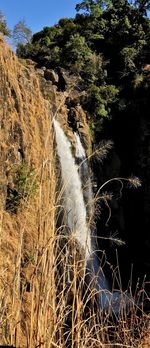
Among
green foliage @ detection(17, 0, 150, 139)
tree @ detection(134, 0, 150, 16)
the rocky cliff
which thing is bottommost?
the rocky cliff

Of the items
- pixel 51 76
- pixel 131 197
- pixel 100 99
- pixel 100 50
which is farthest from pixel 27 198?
pixel 100 50

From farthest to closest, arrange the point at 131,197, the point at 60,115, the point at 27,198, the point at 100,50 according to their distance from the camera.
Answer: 1. the point at 100,50
2. the point at 131,197
3. the point at 60,115
4. the point at 27,198

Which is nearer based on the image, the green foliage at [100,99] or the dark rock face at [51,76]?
the dark rock face at [51,76]

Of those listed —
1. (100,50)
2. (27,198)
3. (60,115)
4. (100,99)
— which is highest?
(100,50)

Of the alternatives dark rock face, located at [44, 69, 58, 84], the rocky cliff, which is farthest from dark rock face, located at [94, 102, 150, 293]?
dark rock face, located at [44, 69, 58, 84]

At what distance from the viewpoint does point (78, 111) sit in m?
16.7

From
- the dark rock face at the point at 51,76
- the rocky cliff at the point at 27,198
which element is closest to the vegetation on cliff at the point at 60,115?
the rocky cliff at the point at 27,198

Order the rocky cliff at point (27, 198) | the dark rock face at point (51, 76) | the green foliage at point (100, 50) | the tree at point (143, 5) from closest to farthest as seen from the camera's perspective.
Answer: the rocky cliff at point (27, 198) < the dark rock face at point (51, 76) < the green foliage at point (100, 50) < the tree at point (143, 5)

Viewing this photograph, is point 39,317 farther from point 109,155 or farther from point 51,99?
point 109,155

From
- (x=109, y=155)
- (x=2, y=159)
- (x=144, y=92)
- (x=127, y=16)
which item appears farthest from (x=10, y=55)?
(x=127, y=16)

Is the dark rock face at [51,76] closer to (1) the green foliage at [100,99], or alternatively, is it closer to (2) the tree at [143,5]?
(1) the green foliage at [100,99]

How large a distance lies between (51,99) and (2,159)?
21.8 feet

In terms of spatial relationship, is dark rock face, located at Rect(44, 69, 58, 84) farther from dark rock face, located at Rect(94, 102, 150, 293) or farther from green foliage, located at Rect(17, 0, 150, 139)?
dark rock face, located at Rect(94, 102, 150, 293)

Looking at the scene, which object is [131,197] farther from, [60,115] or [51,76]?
[51,76]
